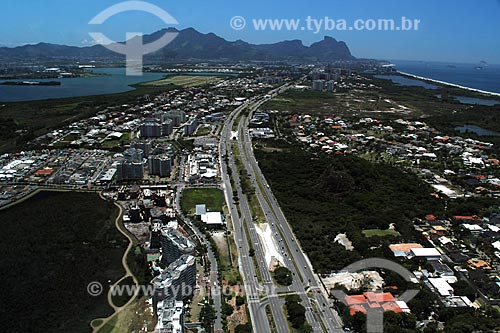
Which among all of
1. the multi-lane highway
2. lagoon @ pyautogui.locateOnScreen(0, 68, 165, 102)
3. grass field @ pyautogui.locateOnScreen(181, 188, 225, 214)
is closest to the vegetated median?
grass field @ pyautogui.locateOnScreen(181, 188, 225, 214)

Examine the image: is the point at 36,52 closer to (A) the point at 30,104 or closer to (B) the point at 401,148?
(A) the point at 30,104

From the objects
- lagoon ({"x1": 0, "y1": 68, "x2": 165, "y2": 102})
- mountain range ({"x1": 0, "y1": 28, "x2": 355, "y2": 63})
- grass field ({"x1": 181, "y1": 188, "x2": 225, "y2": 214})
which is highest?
mountain range ({"x1": 0, "y1": 28, "x2": 355, "y2": 63})

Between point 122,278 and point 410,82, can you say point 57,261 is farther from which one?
point 410,82

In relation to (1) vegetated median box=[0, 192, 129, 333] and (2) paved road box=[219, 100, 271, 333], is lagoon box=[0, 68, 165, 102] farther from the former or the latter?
(2) paved road box=[219, 100, 271, 333]

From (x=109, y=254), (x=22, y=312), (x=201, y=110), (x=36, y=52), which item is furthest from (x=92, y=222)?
(x=36, y=52)

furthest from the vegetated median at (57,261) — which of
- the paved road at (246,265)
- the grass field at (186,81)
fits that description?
the grass field at (186,81)

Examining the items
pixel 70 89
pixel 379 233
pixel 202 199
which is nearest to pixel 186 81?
pixel 70 89
